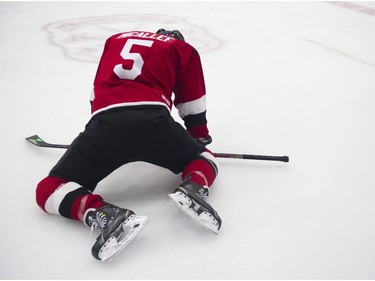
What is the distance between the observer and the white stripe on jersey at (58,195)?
122 centimetres

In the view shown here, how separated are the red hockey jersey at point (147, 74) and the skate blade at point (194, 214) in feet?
0.96

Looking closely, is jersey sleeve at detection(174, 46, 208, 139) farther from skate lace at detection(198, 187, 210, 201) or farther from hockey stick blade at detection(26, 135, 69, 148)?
hockey stick blade at detection(26, 135, 69, 148)

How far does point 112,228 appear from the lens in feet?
3.62

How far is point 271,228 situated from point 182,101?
0.53 m

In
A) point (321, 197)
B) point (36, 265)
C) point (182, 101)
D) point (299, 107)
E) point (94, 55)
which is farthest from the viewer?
point (94, 55)

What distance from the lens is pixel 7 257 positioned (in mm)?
1143

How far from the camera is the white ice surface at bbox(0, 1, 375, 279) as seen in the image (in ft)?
3.73

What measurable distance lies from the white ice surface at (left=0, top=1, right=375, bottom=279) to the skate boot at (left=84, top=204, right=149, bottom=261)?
53mm

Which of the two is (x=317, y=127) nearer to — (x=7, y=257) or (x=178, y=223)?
(x=178, y=223)

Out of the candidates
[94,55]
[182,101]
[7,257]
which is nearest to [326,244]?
[182,101]

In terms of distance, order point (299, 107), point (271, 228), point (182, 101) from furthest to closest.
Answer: point (299, 107), point (182, 101), point (271, 228)

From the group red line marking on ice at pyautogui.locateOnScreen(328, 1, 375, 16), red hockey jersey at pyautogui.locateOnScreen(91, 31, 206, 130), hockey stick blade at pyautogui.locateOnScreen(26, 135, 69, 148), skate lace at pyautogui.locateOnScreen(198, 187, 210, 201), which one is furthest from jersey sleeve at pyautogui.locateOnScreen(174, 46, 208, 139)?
red line marking on ice at pyautogui.locateOnScreen(328, 1, 375, 16)

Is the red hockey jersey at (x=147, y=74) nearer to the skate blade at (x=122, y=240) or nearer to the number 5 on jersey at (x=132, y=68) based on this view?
the number 5 on jersey at (x=132, y=68)

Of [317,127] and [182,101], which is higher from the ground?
[182,101]
